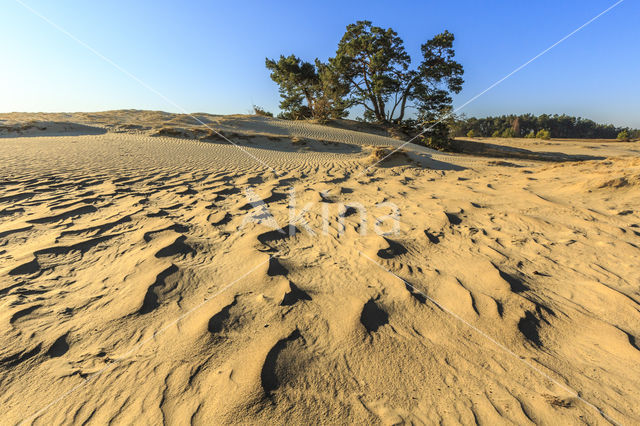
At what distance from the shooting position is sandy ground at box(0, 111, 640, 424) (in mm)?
1298

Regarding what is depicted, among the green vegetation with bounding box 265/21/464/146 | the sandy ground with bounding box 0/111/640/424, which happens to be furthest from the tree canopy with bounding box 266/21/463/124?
the sandy ground with bounding box 0/111/640/424

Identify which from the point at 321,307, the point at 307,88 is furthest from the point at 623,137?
the point at 321,307

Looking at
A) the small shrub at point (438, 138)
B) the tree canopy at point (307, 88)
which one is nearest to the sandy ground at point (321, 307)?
the small shrub at point (438, 138)

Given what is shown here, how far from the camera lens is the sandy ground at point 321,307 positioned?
1298 millimetres

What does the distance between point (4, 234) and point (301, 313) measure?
3168mm

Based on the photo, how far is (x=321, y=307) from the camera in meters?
1.96

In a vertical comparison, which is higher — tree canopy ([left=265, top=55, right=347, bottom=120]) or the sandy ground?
tree canopy ([left=265, top=55, right=347, bottom=120])

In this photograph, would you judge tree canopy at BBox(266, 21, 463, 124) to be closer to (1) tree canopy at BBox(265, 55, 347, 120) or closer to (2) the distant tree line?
(1) tree canopy at BBox(265, 55, 347, 120)

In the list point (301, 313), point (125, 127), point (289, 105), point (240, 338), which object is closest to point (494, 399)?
point (301, 313)

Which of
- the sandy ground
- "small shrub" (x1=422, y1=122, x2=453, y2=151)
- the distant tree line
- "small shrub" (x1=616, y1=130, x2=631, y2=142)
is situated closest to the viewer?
the sandy ground

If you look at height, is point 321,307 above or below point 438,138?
below

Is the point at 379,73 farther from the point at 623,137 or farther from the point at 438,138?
the point at 623,137

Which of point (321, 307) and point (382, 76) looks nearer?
point (321, 307)

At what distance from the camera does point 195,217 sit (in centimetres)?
354
